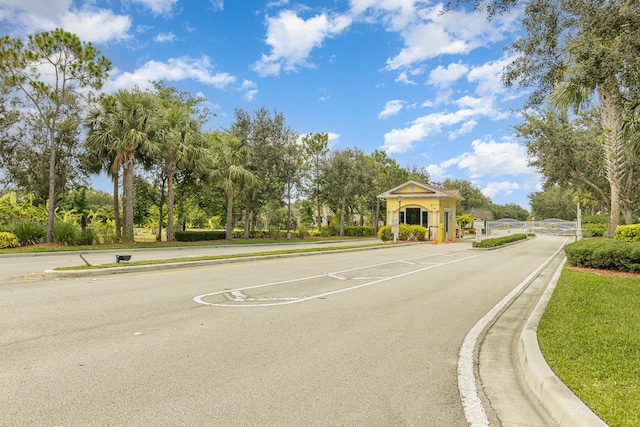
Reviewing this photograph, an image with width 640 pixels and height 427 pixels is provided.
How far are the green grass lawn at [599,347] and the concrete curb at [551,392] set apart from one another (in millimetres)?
79

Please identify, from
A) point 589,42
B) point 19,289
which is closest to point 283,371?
point 19,289

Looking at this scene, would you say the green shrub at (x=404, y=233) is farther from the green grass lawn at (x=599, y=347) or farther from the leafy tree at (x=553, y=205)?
the leafy tree at (x=553, y=205)

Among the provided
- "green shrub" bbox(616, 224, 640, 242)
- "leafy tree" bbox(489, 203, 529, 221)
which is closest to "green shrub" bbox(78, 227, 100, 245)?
"green shrub" bbox(616, 224, 640, 242)

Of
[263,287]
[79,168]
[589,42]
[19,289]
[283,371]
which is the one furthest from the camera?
[79,168]

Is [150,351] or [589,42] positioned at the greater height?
[589,42]

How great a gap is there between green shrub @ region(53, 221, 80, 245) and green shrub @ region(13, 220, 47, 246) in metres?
→ 0.70

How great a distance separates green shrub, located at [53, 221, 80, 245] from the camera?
68.5 feet

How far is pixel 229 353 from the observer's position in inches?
178

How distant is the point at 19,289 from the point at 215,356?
6.17 metres

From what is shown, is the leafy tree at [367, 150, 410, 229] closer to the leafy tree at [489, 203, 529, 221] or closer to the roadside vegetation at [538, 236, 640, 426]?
the roadside vegetation at [538, 236, 640, 426]

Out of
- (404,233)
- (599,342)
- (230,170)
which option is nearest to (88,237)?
(230,170)

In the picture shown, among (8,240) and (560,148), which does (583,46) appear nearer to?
(560,148)

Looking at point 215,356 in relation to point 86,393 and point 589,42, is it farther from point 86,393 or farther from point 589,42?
point 589,42

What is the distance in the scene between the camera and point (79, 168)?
87.4 feet
